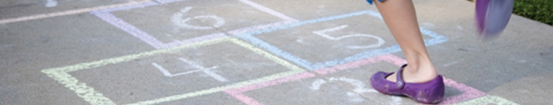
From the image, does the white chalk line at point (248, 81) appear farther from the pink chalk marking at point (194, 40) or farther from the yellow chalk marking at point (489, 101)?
the yellow chalk marking at point (489, 101)

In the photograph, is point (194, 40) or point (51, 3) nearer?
point (194, 40)

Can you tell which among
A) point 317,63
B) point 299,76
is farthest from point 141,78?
point 317,63

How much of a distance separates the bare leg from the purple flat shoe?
23mm

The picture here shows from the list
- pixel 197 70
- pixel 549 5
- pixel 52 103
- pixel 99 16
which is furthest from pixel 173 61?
pixel 549 5

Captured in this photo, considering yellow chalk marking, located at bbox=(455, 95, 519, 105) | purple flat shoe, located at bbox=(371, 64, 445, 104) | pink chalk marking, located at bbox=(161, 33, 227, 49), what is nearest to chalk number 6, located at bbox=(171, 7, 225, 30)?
pink chalk marking, located at bbox=(161, 33, 227, 49)

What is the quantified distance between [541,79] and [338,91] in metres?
1.04

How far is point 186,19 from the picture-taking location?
14.8ft

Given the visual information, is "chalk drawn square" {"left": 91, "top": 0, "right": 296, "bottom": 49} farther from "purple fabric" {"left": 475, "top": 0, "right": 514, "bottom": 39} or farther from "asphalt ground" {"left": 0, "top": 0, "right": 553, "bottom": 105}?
"purple fabric" {"left": 475, "top": 0, "right": 514, "bottom": 39}

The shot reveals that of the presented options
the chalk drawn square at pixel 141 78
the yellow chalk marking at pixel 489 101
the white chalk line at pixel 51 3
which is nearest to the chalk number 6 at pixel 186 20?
the chalk drawn square at pixel 141 78

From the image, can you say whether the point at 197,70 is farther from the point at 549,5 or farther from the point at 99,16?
the point at 549,5

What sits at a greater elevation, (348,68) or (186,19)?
(348,68)

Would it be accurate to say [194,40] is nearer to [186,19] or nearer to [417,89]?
[186,19]

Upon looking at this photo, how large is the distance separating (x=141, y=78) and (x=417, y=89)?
4.32ft

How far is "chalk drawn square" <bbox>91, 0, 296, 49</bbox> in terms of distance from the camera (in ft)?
13.7
